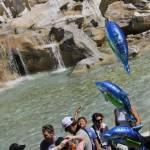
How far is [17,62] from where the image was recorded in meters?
23.9

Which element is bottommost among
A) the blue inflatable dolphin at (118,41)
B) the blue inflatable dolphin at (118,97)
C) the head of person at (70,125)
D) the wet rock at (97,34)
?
the wet rock at (97,34)

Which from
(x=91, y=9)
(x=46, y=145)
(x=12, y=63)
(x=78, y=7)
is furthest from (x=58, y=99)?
(x=91, y=9)

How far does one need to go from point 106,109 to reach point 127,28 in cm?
1253

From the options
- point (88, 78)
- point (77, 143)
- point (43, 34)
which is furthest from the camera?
point (43, 34)

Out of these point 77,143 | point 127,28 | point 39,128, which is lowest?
point 127,28

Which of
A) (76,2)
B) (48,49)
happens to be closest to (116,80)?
(48,49)

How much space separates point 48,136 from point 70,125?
1.33ft

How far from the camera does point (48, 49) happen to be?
2314cm

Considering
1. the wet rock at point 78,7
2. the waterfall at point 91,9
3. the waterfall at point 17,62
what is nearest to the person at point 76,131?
the waterfall at point 17,62

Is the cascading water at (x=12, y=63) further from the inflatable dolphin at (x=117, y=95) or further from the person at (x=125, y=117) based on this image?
the person at (x=125, y=117)

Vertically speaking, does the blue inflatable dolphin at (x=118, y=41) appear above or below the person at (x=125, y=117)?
above

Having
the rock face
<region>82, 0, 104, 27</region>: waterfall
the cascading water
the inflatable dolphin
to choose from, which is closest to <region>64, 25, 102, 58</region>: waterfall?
the rock face

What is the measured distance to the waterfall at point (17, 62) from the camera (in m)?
23.6

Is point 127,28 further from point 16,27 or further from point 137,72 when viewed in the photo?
point 137,72
